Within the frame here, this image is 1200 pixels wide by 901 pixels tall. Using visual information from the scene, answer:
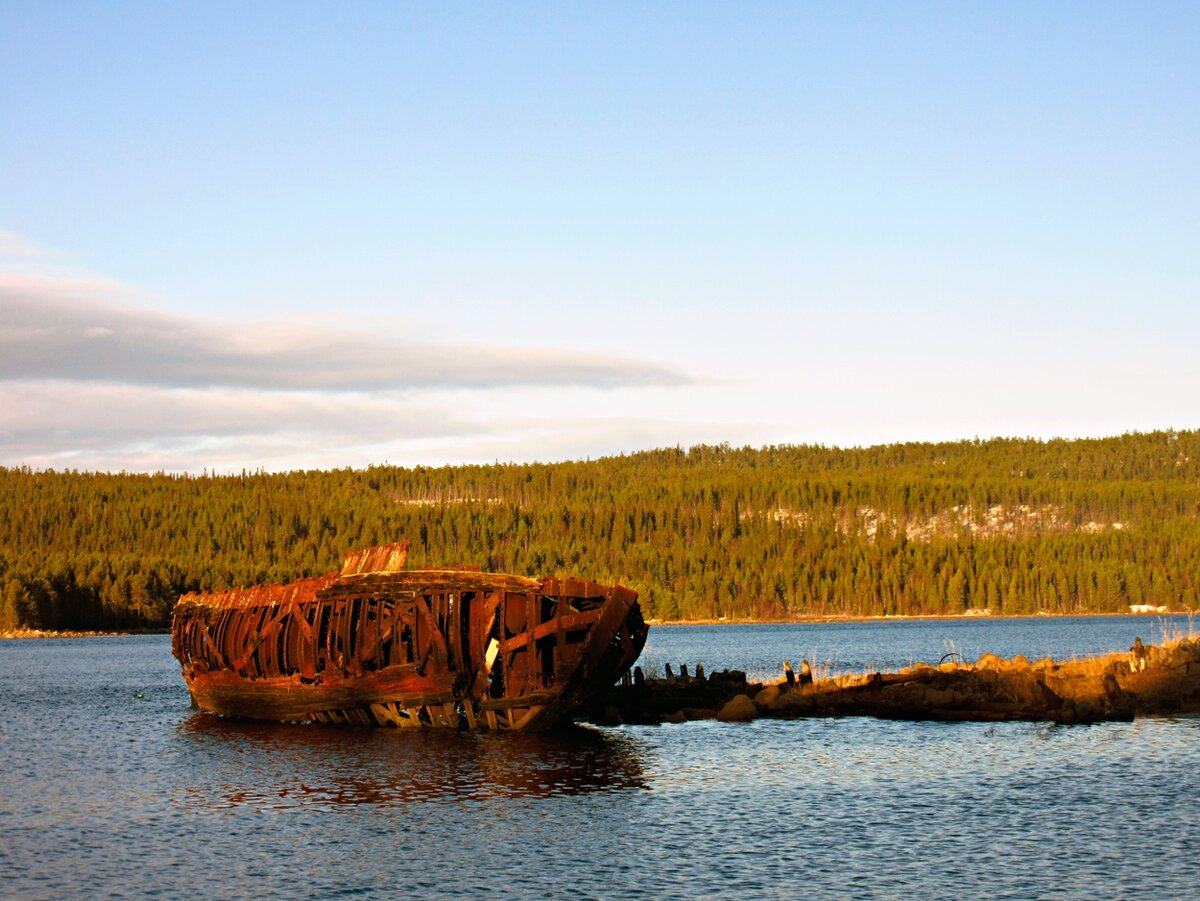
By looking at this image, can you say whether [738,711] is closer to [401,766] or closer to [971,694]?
[971,694]

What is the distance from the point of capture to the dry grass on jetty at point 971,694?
161 feet

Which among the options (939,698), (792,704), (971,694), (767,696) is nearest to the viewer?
(939,698)

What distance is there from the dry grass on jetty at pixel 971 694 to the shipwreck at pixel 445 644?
7.10 m

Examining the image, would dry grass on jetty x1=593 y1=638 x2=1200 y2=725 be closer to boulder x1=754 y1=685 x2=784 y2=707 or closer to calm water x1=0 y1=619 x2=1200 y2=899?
boulder x1=754 y1=685 x2=784 y2=707

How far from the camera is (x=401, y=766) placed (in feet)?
131

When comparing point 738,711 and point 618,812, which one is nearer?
point 618,812

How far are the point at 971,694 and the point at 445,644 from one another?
20.2 metres

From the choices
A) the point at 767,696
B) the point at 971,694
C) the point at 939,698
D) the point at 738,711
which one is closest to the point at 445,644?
the point at 738,711

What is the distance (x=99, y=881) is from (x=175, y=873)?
4.56 ft

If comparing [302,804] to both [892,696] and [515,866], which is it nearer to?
[515,866]

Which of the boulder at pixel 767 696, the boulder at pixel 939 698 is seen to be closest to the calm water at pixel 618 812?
the boulder at pixel 939 698

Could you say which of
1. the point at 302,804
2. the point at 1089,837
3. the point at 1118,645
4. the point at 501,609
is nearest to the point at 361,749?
the point at 501,609

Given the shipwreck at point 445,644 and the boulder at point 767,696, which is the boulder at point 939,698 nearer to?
the boulder at point 767,696

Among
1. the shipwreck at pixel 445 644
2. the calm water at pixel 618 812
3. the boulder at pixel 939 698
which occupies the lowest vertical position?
the calm water at pixel 618 812
